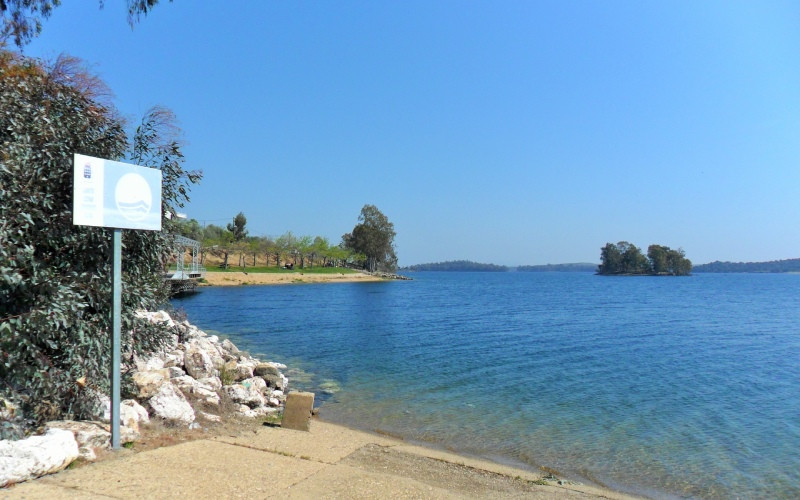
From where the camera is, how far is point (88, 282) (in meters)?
7.08

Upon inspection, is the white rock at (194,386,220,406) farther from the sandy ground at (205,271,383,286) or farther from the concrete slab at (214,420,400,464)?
the sandy ground at (205,271,383,286)

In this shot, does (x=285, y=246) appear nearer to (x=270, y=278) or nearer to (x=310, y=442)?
(x=270, y=278)

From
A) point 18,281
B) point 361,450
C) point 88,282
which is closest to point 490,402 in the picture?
point 361,450

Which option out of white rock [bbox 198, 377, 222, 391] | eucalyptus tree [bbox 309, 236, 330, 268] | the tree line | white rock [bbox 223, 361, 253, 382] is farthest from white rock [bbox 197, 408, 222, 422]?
eucalyptus tree [bbox 309, 236, 330, 268]

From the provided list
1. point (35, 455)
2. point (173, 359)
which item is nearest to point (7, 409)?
point (35, 455)

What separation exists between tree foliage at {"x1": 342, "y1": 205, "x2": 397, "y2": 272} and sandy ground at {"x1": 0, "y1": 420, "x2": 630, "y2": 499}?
129 m

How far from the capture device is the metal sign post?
241 inches

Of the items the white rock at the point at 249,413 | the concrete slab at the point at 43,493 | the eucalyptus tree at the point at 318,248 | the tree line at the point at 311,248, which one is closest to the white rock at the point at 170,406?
the white rock at the point at 249,413

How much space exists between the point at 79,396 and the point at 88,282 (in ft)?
5.02

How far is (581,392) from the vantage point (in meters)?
15.4

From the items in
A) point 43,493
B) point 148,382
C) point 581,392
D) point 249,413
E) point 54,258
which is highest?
point 54,258

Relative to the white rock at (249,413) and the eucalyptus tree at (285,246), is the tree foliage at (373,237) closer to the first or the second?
the eucalyptus tree at (285,246)

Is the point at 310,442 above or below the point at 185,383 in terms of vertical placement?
below

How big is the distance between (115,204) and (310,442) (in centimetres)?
459
